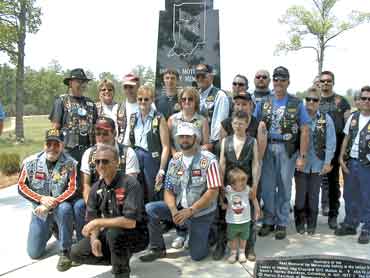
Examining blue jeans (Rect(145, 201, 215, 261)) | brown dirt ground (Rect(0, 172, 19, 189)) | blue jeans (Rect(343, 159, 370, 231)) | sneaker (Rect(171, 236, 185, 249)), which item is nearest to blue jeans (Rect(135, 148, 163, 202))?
blue jeans (Rect(145, 201, 215, 261))

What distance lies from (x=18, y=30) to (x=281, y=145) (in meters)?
18.3

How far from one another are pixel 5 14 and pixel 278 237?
62.7 feet

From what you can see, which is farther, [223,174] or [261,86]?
[261,86]

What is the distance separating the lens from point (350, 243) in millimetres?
4824

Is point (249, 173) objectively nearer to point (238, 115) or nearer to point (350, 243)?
point (238, 115)

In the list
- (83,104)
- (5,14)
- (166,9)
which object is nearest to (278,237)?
(83,104)

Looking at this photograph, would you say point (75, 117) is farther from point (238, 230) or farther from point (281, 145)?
point (281, 145)

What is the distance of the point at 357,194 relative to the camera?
5082 millimetres

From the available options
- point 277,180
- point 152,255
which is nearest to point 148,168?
point 152,255

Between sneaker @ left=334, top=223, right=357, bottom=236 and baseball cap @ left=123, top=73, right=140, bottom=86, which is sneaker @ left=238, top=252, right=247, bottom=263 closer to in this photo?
sneaker @ left=334, top=223, right=357, bottom=236

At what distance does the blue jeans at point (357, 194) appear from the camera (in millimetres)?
4883

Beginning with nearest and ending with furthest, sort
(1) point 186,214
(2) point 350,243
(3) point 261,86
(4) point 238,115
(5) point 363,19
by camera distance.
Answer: (1) point 186,214 < (4) point 238,115 < (2) point 350,243 < (3) point 261,86 < (5) point 363,19

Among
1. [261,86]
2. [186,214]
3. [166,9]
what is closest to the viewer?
[186,214]

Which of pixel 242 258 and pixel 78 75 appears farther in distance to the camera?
pixel 78 75
